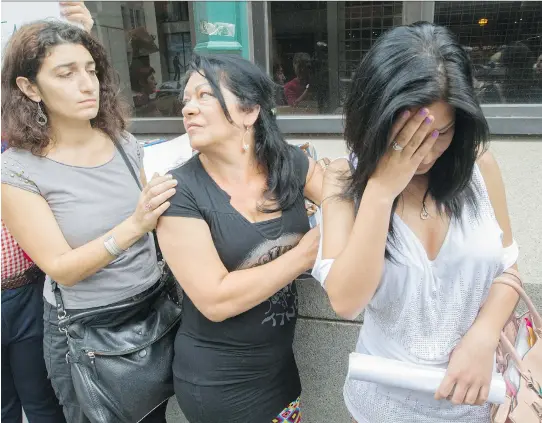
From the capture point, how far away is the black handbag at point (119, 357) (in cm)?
153

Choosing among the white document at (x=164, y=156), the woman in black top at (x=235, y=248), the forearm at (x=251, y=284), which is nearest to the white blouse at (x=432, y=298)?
the forearm at (x=251, y=284)

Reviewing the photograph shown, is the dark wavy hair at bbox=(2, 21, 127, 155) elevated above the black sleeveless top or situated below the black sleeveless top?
above

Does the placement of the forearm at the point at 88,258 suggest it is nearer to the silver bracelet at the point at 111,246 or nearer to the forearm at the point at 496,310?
the silver bracelet at the point at 111,246

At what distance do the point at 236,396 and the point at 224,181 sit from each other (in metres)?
0.66

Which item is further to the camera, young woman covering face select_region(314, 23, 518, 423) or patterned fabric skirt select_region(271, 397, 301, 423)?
patterned fabric skirt select_region(271, 397, 301, 423)

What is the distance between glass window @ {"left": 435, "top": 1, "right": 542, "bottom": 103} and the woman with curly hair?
306 centimetres

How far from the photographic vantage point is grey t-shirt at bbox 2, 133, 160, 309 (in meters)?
1.52

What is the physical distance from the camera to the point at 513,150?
347 cm

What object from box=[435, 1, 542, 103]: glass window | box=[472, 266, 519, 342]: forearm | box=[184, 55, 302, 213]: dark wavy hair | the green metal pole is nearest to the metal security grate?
box=[435, 1, 542, 103]: glass window

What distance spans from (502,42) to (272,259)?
131 inches

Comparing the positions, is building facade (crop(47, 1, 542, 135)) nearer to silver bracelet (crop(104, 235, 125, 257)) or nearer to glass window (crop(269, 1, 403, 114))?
glass window (crop(269, 1, 403, 114))

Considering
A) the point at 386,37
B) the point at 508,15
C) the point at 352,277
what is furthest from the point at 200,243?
the point at 508,15

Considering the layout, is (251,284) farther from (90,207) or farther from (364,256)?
(90,207)

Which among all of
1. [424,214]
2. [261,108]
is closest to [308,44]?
[261,108]
